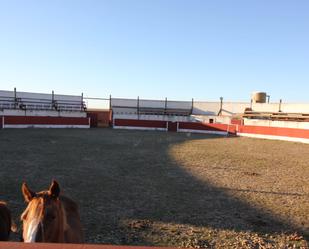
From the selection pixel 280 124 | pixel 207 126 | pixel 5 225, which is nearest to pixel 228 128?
pixel 207 126

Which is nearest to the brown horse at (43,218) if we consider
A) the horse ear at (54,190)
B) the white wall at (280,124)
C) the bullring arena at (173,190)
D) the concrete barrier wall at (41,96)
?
the horse ear at (54,190)

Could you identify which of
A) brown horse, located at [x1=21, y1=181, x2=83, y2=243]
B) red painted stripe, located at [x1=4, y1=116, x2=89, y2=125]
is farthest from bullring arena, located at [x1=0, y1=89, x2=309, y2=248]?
red painted stripe, located at [x1=4, y1=116, x2=89, y2=125]

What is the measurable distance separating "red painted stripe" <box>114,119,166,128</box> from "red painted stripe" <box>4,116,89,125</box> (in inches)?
110

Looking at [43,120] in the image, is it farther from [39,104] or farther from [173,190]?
[173,190]

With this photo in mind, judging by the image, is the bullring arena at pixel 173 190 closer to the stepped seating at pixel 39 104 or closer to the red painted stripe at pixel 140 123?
the red painted stripe at pixel 140 123

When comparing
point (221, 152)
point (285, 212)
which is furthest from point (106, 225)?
point (221, 152)

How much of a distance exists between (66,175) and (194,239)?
5096 mm

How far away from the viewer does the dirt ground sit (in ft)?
17.1

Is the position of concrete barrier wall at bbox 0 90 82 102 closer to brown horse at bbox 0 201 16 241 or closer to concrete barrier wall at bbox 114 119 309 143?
concrete barrier wall at bbox 114 119 309 143

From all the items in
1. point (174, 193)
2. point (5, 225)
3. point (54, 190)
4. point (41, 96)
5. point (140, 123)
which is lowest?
point (140, 123)

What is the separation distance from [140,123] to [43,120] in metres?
7.78

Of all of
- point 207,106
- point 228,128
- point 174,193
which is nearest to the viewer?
point 174,193

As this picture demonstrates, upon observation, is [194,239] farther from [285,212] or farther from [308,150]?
[308,150]

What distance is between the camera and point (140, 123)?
2889 centimetres
